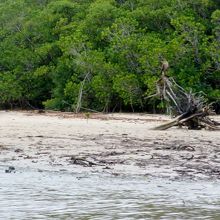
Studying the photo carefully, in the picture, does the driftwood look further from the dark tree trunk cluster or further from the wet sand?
the wet sand

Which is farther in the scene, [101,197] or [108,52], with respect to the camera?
[108,52]

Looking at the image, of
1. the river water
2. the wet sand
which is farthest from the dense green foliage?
the river water

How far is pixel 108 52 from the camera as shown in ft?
96.0

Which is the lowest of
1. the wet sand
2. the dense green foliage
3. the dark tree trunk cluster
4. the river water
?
the river water

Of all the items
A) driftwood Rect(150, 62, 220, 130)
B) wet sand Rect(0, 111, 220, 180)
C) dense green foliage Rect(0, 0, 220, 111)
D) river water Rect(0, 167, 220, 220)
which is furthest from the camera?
dense green foliage Rect(0, 0, 220, 111)

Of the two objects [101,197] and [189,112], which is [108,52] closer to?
[189,112]

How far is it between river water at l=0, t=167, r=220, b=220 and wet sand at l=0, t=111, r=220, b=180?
1.68ft

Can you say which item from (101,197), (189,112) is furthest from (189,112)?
(101,197)

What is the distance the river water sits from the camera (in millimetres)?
5660

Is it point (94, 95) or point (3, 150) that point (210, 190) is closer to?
point (3, 150)

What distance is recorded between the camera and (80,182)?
758cm

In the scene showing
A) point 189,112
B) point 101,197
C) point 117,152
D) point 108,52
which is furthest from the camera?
point 108,52

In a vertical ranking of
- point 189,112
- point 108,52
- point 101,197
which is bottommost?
point 101,197

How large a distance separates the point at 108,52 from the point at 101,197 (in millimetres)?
22974
